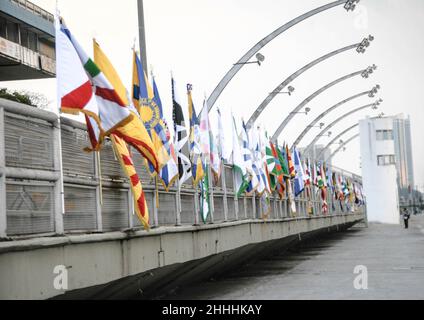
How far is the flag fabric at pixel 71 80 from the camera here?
1195 centimetres

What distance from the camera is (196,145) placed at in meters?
19.4

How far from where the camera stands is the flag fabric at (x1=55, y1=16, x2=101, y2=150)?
11.9 metres

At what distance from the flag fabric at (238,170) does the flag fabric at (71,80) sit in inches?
456

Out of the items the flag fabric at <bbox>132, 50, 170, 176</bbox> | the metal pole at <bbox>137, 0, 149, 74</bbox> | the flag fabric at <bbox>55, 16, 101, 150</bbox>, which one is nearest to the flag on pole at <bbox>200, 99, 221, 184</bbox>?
the metal pole at <bbox>137, 0, 149, 74</bbox>

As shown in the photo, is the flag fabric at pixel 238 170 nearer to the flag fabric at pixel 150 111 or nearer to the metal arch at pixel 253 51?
the metal arch at pixel 253 51

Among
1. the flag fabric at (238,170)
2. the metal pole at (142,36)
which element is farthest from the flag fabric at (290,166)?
the metal pole at (142,36)

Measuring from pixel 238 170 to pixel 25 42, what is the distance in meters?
66.7

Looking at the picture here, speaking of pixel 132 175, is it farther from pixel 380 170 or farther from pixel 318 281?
pixel 380 170

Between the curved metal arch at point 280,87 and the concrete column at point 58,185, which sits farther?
the curved metal arch at point 280,87

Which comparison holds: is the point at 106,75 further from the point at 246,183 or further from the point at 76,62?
the point at 246,183

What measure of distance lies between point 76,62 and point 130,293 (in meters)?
5.22
